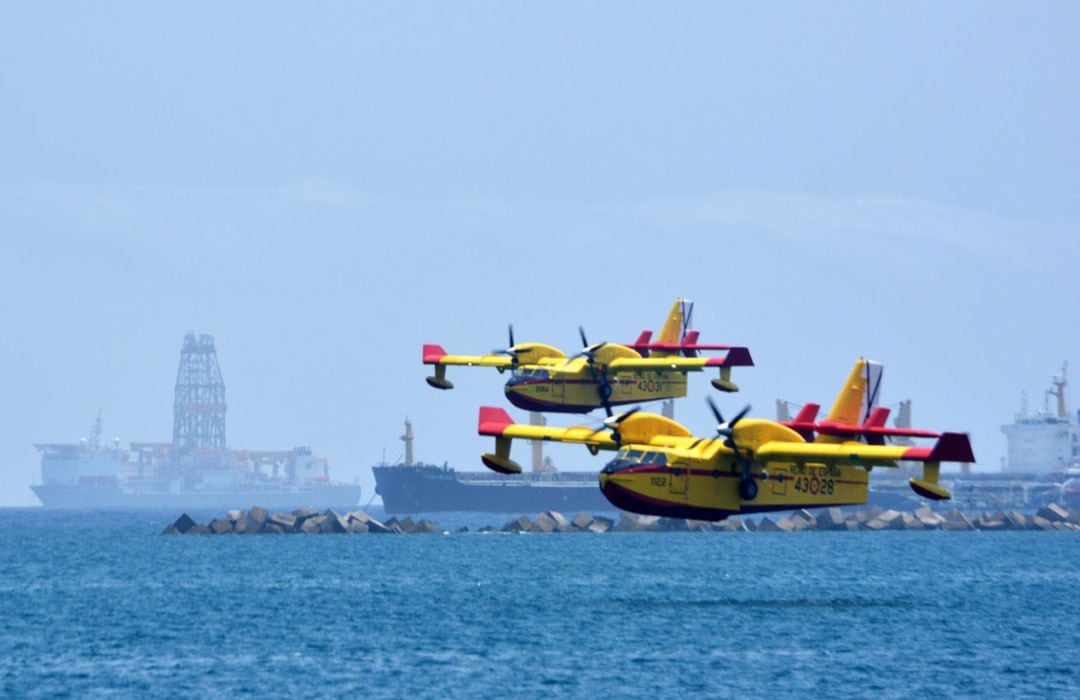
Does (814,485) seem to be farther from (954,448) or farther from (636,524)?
(636,524)

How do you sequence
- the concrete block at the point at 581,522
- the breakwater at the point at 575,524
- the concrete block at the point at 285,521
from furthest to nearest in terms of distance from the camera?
1. the concrete block at the point at 285,521
2. the breakwater at the point at 575,524
3. the concrete block at the point at 581,522

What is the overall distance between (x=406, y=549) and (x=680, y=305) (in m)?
44.3

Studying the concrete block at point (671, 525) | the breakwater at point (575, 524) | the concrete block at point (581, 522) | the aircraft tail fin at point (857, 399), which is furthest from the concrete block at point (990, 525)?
the aircraft tail fin at point (857, 399)

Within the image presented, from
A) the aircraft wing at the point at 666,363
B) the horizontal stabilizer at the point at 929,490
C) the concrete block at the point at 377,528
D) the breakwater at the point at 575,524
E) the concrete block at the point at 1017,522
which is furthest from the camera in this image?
the concrete block at the point at 1017,522

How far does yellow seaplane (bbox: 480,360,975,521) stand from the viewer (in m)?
63.2

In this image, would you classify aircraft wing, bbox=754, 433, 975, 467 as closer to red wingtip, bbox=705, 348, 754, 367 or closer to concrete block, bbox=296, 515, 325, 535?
red wingtip, bbox=705, 348, 754, 367

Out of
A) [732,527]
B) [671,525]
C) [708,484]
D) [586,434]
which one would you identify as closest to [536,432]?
[586,434]

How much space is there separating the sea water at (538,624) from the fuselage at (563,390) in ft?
28.5

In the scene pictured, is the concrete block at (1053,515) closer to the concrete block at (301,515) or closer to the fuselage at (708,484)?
the concrete block at (301,515)

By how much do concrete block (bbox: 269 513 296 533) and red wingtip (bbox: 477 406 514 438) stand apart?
8396 cm

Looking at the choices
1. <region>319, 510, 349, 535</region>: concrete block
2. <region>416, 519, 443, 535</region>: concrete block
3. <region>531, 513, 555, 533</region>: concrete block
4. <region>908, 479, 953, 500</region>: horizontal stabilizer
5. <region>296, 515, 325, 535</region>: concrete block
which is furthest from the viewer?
<region>416, 519, 443, 535</region>: concrete block

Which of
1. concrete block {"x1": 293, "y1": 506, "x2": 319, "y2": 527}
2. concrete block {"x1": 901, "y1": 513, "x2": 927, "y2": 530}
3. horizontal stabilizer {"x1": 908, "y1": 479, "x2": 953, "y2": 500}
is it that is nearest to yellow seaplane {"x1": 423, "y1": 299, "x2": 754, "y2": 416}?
horizontal stabilizer {"x1": 908, "y1": 479, "x2": 953, "y2": 500}

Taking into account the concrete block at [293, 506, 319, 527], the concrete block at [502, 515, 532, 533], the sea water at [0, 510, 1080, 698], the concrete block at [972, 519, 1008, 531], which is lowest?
the sea water at [0, 510, 1080, 698]

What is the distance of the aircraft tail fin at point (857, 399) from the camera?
69.9m
